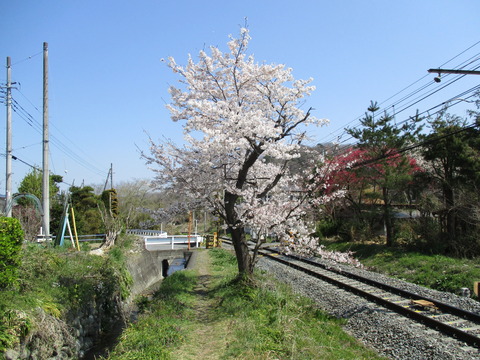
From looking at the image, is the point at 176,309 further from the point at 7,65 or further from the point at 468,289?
the point at 7,65

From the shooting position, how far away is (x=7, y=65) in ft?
53.8

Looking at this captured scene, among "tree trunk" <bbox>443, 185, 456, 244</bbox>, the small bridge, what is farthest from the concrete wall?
"tree trunk" <bbox>443, 185, 456, 244</bbox>

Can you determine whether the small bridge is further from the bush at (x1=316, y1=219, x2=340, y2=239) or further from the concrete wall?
the bush at (x1=316, y1=219, x2=340, y2=239)

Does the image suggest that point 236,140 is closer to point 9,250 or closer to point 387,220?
point 9,250

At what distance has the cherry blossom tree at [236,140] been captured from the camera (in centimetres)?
1021

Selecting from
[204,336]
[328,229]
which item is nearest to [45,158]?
[204,336]

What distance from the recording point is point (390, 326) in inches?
329

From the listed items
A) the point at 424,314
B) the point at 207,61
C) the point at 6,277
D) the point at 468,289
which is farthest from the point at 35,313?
the point at 468,289

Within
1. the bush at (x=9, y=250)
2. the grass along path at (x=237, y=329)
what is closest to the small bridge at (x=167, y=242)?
the grass along path at (x=237, y=329)

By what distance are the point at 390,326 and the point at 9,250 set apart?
8.19 metres

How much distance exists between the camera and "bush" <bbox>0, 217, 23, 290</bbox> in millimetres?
6816

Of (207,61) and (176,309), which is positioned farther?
(207,61)

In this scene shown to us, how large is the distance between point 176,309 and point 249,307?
191 centimetres

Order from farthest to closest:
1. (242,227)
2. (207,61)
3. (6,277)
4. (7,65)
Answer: (7,65)
(242,227)
(207,61)
(6,277)
